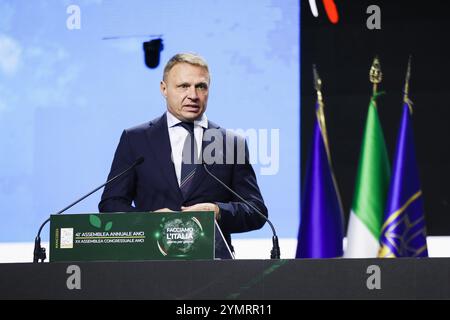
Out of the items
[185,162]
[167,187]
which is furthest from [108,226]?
[185,162]

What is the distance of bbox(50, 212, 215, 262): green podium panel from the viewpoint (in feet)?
9.53

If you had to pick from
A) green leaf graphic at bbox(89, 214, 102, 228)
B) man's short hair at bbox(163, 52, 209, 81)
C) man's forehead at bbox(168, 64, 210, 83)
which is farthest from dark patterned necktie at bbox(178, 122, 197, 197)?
green leaf graphic at bbox(89, 214, 102, 228)

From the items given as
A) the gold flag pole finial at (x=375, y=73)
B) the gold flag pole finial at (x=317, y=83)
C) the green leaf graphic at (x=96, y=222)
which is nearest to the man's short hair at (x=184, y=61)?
the gold flag pole finial at (x=317, y=83)

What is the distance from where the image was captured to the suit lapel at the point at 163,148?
4.47 m

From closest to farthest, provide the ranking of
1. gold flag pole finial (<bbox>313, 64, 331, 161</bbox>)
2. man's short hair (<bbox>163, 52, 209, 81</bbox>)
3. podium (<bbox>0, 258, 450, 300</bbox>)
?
podium (<bbox>0, 258, 450, 300</bbox>) < man's short hair (<bbox>163, 52, 209, 81</bbox>) < gold flag pole finial (<bbox>313, 64, 331, 161</bbox>)

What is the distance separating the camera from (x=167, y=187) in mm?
4453

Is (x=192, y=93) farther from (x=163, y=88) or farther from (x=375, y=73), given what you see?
(x=375, y=73)

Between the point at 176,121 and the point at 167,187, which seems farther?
the point at 176,121

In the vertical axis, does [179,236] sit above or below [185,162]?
below

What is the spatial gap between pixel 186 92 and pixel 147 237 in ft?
6.41

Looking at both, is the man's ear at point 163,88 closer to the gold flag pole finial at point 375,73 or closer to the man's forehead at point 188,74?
the man's forehead at point 188,74

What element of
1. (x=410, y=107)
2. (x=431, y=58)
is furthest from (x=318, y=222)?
(x=431, y=58)

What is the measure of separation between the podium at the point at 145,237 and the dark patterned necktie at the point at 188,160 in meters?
1.47

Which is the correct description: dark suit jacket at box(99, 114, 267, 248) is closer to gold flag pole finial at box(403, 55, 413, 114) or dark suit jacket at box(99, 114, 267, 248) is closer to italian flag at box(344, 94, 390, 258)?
italian flag at box(344, 94, 390, 258)
